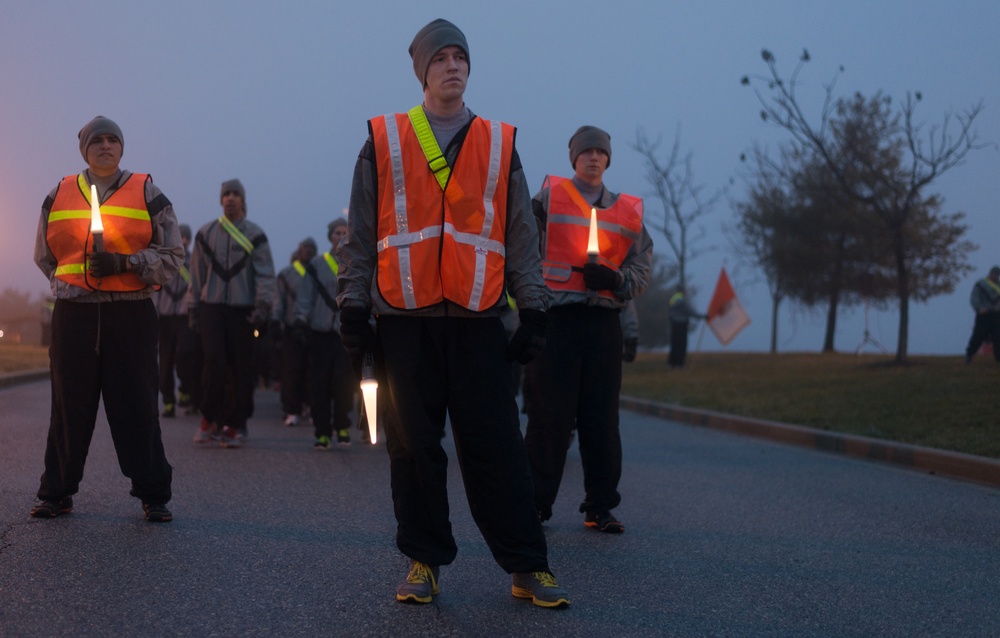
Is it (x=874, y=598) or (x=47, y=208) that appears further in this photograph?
(x=47, y=208)

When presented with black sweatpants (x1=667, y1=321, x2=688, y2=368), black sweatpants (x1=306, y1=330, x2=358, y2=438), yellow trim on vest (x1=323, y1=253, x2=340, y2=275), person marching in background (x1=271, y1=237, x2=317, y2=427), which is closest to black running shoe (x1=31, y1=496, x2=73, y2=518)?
black sweatpants (x1=306, y1=330, x2=358, y2=438)

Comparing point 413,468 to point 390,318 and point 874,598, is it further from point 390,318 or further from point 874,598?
point 874,598

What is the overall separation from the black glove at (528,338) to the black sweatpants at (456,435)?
46mm

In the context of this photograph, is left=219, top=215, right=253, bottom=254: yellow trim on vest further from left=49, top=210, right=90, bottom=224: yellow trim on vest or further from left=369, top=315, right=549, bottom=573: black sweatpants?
left=369, top=315, right=549, bottom=573: black sweatpants

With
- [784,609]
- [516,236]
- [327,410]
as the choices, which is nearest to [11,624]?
[516,236]

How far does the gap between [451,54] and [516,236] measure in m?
0.72

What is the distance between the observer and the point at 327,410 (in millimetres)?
10523

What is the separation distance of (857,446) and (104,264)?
764cm

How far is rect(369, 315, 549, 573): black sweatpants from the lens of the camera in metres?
4.31

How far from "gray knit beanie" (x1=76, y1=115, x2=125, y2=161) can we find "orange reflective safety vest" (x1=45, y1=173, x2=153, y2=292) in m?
0.18

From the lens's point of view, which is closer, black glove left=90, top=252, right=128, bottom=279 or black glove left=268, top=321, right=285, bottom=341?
black glove left=90, top=252, right=128, bottom=279

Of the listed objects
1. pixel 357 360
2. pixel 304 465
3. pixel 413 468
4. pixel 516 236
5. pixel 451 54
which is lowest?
pixel 304 465

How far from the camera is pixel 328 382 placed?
10.7 metres

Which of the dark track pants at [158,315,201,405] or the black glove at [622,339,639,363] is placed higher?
the black glove at [622,339,639,363]
